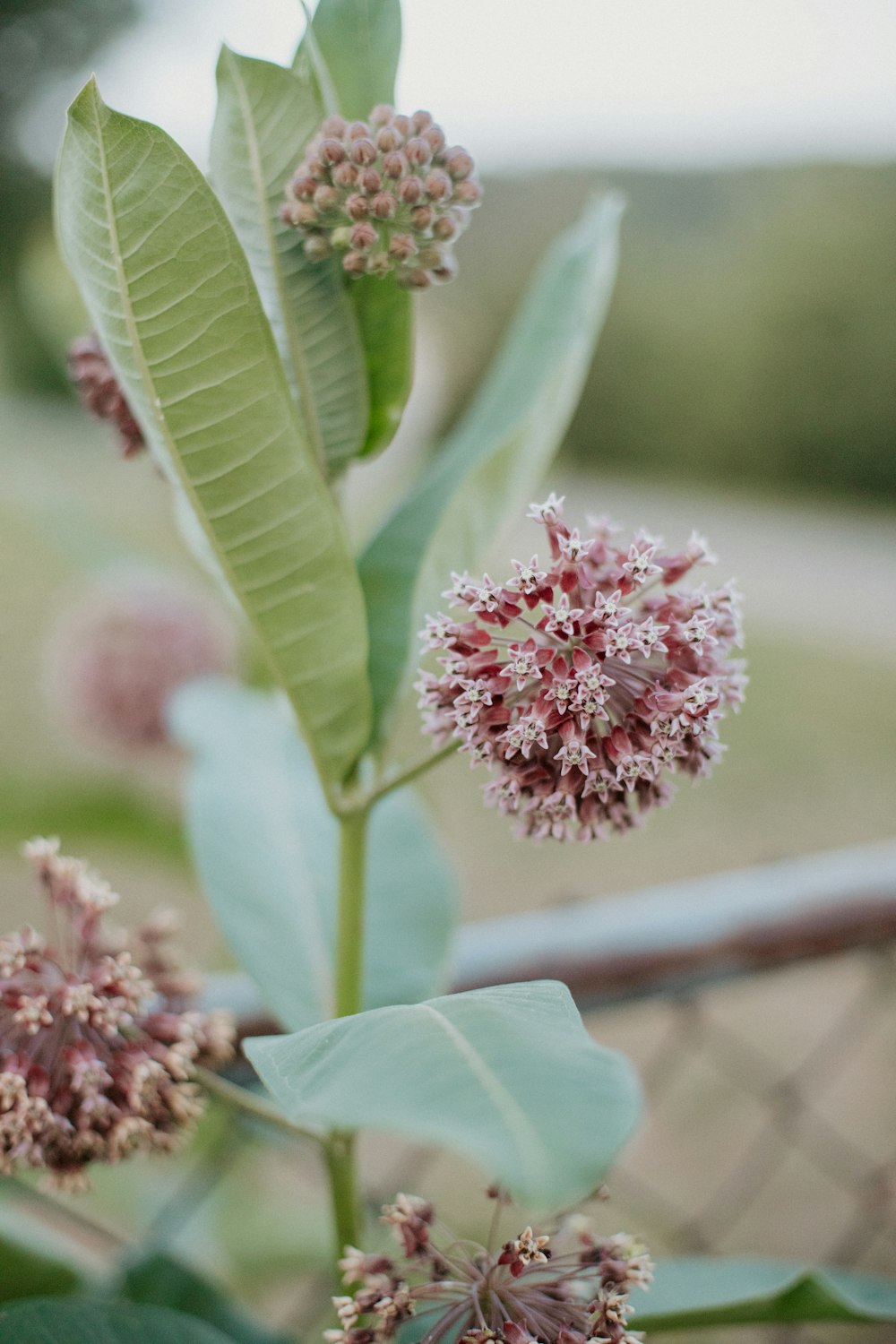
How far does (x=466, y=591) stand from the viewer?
0.48 meters

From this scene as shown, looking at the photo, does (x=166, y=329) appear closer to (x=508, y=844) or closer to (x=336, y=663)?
(x=336, y=663)

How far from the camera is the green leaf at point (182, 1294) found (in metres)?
0.66

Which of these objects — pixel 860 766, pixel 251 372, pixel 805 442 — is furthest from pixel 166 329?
pixel 805 442

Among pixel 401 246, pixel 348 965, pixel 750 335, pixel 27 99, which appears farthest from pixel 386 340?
pixel 27 99

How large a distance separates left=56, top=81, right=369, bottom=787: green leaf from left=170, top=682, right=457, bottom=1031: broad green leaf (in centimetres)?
20

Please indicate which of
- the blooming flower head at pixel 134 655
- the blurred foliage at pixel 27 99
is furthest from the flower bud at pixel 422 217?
the blurred foliage at pixel 27 99

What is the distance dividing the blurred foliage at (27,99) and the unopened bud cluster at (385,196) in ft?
28.5

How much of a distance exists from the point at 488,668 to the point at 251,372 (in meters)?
0.16

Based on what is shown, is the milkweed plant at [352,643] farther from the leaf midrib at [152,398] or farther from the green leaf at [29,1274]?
the green leaf at [29,1274]

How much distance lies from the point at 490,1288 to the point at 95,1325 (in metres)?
0.23

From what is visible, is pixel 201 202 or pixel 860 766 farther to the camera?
pixel 860 766

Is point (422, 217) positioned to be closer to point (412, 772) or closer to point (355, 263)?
point (355, 263)

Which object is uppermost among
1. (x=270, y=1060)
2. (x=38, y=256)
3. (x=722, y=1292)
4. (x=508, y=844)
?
(x=38, y=256)

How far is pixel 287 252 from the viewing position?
1.54 feet
